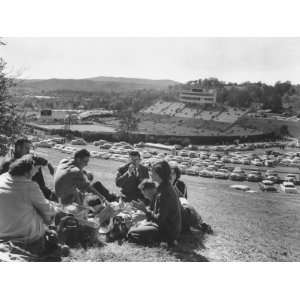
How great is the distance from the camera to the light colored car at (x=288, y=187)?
33.9ft

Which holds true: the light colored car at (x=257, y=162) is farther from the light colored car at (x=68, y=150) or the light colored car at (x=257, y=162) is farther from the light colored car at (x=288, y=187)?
the light colored car at (x=68, y=150)

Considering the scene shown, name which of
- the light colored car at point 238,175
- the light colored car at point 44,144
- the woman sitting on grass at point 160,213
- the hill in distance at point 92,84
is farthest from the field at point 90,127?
the light colored car at point 238,175

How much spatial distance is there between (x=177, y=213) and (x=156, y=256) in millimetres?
631

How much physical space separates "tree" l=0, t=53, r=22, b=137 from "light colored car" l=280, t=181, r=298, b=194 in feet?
21.4

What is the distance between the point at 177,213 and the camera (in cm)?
542

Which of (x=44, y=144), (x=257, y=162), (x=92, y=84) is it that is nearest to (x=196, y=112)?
(x=257, y=162)

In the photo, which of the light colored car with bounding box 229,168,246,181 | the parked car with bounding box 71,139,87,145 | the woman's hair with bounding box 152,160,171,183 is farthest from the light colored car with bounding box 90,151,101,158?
the light colored car with bounding box 229,168,246,181

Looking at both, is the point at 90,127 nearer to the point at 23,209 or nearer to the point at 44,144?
the point at 44,144

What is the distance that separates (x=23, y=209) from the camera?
4.73 m

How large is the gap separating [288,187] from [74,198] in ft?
22.6

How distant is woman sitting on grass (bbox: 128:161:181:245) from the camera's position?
17.4ft


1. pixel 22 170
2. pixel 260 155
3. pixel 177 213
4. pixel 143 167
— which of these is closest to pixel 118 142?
pixel 143 167

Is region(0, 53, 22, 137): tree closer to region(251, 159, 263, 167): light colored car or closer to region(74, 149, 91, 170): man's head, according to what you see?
region(74, 149, 91, 170): man's head

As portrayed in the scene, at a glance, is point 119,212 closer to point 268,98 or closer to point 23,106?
point 23,106
